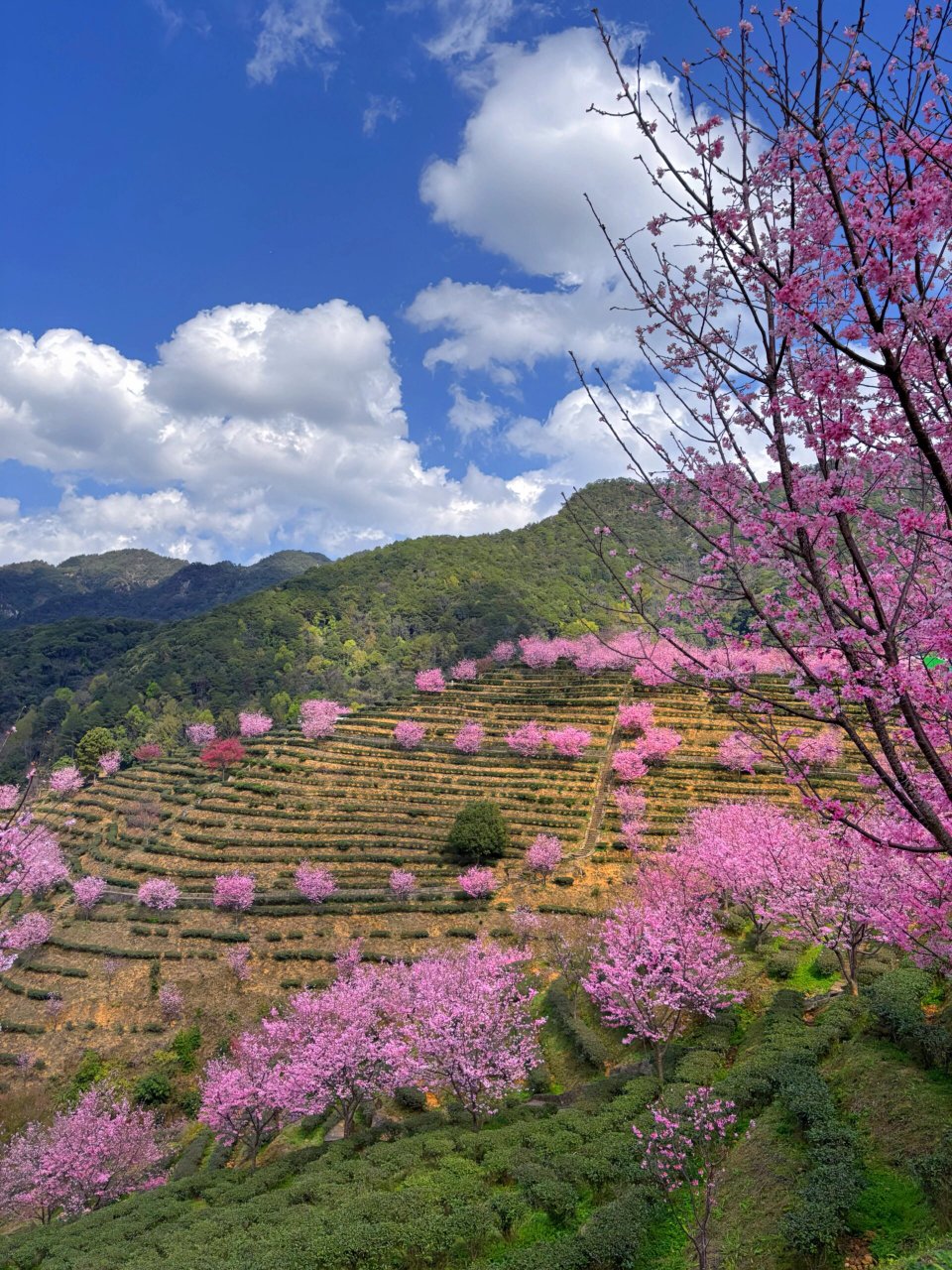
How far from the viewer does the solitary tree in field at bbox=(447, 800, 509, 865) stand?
39125mm

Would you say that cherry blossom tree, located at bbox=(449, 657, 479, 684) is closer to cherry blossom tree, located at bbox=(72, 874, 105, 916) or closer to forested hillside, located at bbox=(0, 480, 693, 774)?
forested hillside, located at bbox=(0, 480, 693, 774)

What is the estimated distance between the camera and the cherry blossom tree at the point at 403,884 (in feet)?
121

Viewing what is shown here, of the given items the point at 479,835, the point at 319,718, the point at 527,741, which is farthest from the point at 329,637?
the point at 479,835

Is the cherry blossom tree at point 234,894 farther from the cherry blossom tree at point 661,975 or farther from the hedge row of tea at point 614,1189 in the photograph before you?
the cherry blossom tree at point 661,975

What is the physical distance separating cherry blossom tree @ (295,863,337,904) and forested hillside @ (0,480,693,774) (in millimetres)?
46597

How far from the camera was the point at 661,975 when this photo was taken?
1662cm

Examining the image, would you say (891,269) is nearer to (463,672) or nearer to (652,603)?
(652,603)

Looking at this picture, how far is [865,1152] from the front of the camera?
9281 millimetres

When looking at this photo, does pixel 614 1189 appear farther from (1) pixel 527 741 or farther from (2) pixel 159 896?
(1) pixel 527 741

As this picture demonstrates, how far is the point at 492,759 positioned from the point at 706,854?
33.3 meters

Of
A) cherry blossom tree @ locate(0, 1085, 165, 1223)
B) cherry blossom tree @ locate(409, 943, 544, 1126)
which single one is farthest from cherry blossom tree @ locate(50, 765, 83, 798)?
cherry blossom tree @ locate(409, 943, 544, 1126)

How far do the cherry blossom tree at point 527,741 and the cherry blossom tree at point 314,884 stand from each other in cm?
2184

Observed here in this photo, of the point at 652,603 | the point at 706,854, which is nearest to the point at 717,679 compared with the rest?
the point at 652,603

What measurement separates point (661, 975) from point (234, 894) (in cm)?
2972
